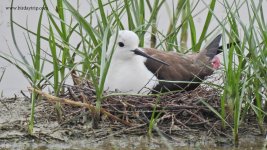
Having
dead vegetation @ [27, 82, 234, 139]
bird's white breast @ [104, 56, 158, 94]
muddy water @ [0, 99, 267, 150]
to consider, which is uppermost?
bird's white breast @ [104, 56, 158, 94]

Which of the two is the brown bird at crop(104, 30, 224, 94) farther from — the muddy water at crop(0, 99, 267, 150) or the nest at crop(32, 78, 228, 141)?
the muddy water at crop(0, 99, 267, 150)

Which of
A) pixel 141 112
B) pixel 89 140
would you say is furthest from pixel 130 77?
pixel 89 140

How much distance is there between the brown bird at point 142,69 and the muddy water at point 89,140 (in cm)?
99

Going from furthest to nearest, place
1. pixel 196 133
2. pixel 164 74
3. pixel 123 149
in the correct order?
pixel 164 74
pixel 196 133
pixel 123 149

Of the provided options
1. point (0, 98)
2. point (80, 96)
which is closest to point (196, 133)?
point (80, 96)

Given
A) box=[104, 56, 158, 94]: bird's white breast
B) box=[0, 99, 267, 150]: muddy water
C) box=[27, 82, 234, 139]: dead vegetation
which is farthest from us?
box=[104, 56, 158, 94]: bird's white breast

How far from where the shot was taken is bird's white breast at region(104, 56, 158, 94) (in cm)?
820

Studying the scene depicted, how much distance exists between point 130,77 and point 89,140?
50.8 inches

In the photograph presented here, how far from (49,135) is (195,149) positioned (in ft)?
3.87

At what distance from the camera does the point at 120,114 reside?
24.7 ft

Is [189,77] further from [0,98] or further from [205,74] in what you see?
[0,98]

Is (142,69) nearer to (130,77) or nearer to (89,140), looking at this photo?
(130,77)

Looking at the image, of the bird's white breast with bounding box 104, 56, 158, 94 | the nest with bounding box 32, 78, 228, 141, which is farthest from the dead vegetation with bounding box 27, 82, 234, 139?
the bird's white breast with bounding box 104, 56, 158, 94

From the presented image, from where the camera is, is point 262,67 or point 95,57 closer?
point 262,67
